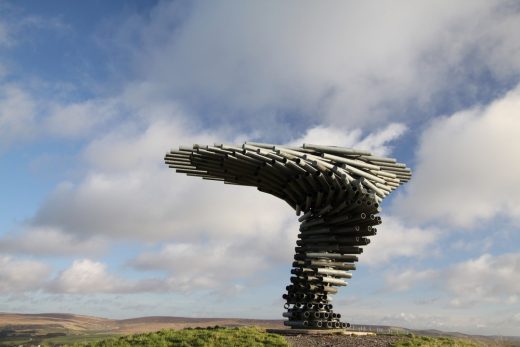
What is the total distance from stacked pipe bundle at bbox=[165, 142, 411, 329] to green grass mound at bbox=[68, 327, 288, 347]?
327 centimetres

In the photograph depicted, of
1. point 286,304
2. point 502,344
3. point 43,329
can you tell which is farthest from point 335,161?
point 43,329

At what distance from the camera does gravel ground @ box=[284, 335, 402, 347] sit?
15898 mm

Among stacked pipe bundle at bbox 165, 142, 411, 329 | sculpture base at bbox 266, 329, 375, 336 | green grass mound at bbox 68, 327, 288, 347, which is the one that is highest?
stacked pipe bundle at bbox 165, 142, 411, 329

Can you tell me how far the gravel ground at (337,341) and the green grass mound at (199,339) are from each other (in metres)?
0.72

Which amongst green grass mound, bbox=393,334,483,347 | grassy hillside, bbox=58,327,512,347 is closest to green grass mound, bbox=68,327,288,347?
grassy hillside, bbox=58,327,512,347

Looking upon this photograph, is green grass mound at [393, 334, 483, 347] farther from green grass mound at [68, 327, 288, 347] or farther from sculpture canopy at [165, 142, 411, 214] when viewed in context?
sculpture canopy at [165, 142, 411, 214]

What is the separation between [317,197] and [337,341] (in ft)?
19.9

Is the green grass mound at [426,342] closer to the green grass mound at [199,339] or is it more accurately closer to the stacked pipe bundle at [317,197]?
the stacked pipe bundle at [317,197]

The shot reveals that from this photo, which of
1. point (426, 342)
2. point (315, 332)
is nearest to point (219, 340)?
point (315, 332)

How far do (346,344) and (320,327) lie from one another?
2967mm

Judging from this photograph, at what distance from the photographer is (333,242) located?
20281mm

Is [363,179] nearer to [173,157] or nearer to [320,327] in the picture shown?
[320,327]

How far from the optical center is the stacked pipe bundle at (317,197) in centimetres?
1906

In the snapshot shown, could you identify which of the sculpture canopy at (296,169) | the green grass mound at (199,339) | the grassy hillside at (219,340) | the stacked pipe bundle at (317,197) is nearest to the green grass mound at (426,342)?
the grassy hillside at (219,340)
